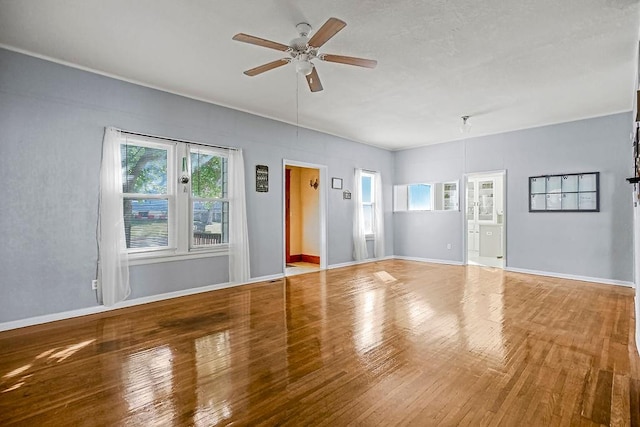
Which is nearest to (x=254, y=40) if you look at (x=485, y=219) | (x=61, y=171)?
(x=61, y=171)

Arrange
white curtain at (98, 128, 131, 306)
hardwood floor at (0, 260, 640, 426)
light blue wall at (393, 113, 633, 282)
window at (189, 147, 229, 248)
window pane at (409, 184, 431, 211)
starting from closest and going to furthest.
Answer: hardwood floor at (0, 260, 640, 426) → white curtain at (98, 128, 131, 306) → window at (189, 147, 229, 248) → light blue wall at (393, 113, 633, 282) → window pane at (409, 184, 431, 211)

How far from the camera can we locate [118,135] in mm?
4074

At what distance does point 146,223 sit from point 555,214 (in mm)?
6861

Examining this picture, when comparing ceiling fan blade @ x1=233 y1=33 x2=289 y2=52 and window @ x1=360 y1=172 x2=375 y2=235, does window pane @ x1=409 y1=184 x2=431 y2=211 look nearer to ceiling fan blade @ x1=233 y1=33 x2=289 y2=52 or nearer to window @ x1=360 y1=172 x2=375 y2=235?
window @ x1=360 y1=172 x2=375 y2=235

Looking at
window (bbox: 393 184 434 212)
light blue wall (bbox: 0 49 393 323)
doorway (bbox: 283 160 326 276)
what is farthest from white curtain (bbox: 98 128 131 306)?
window (bbox: 393 184 434 212)

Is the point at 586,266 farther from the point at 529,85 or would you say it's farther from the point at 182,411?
the point at 182,411

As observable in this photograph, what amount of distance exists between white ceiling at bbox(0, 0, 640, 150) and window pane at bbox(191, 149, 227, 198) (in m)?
0.88

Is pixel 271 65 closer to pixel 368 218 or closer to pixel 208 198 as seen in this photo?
pixel 208 198

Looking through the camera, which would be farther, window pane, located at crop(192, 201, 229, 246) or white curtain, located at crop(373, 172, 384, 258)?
white curtain, located at crop(373, 172, 384, 258)

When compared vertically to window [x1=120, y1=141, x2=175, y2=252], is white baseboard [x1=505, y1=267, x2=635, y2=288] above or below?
below

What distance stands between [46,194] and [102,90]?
140 cm

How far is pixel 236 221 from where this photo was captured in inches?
206

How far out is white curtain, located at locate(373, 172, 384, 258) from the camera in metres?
7.93

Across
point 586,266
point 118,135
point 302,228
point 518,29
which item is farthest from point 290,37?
point 586,266
